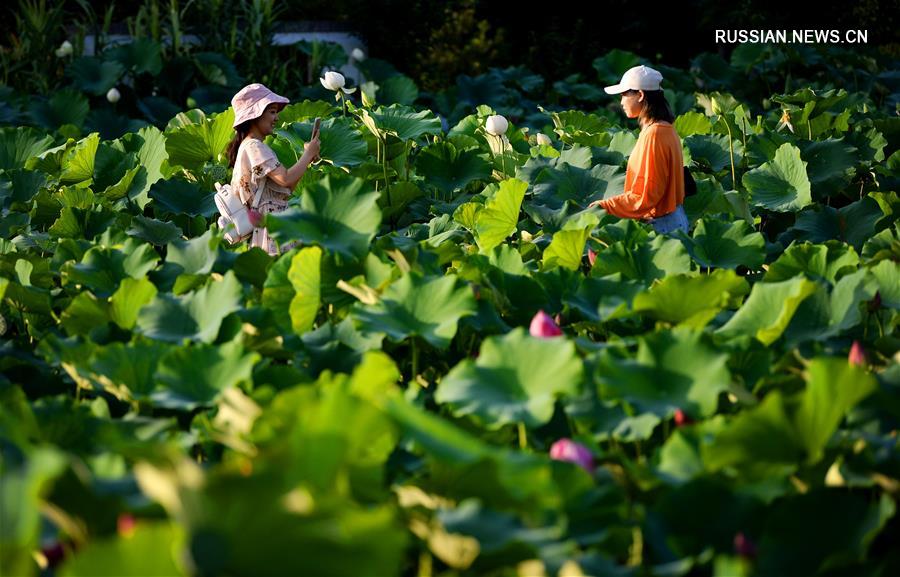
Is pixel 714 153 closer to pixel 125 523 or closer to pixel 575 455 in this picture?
pixel 575 455

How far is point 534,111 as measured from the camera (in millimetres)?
8680

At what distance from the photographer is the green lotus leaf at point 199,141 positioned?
4.95 metres

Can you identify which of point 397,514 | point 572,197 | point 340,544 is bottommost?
point 572,197

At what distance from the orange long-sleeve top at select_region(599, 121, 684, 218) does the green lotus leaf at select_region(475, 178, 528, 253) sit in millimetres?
613

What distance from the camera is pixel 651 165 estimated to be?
4273 millimetres

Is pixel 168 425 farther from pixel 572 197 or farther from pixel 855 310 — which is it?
pixel 572 197

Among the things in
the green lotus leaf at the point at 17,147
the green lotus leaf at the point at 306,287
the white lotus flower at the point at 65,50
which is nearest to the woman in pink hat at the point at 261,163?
the green lotus leaf at the point at 306,287

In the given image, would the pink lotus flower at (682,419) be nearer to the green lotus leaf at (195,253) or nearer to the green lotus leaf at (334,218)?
the green lotus leaf at (334,218)

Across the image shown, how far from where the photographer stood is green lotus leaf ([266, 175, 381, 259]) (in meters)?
2.92

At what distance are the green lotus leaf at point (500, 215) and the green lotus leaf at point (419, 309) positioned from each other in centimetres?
95

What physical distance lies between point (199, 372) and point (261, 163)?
74.6 inches

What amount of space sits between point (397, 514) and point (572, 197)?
9.19 ft

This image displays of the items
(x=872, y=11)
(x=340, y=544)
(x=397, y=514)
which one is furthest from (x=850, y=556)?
(x=872, y=11)

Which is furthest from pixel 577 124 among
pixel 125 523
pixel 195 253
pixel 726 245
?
pixel 125 523
